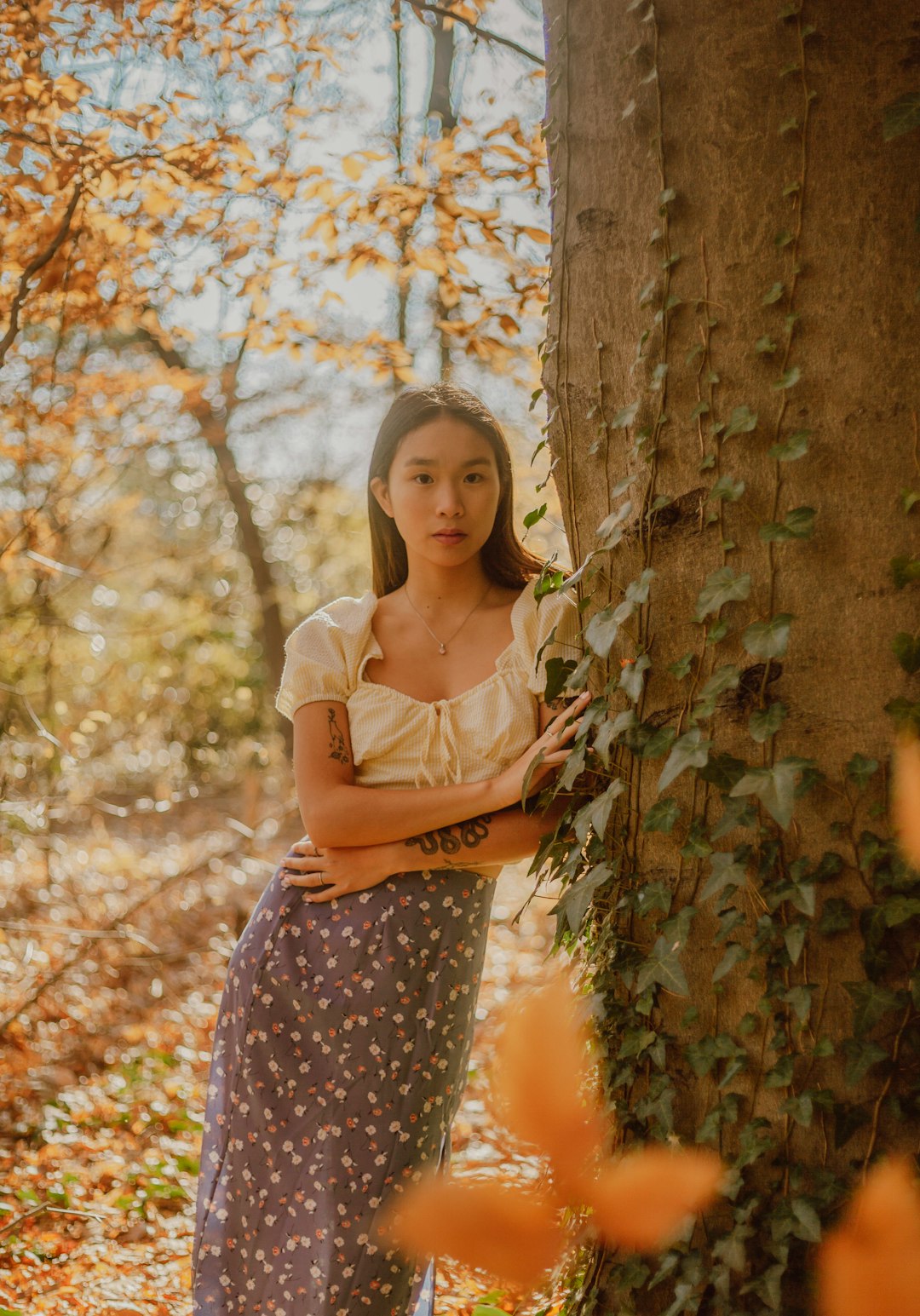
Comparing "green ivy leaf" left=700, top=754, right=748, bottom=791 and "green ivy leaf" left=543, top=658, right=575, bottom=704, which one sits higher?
"green ivy leaf" left=543, top=658, right=575, bottom=704

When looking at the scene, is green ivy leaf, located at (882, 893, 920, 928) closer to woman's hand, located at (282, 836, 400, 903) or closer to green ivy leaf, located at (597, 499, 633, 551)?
green ivy leaf, located at (597, 499, 633, 551)

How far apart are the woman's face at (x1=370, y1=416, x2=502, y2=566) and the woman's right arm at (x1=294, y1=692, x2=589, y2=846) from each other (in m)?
0.42

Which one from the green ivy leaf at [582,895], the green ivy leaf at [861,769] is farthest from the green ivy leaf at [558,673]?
the green ivy leaf at [861,769]

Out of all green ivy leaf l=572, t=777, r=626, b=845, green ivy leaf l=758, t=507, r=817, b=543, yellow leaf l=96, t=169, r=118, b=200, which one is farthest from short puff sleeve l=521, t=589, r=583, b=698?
yellow leaf l=96, t=169, r=118, b=200

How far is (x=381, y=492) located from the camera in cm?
227

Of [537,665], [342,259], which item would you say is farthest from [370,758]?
[342,259]

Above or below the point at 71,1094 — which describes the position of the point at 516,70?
above

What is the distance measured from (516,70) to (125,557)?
8485mm

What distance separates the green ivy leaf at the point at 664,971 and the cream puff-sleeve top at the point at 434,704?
54 centimetres

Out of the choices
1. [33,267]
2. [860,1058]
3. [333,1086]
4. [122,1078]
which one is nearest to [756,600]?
[860,1058]

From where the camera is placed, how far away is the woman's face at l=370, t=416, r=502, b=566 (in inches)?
82.7

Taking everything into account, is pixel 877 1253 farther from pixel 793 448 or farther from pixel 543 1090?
pixel 793 448

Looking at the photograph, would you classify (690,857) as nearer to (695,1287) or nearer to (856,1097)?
(856,1097)

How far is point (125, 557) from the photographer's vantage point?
1155 centimetres
